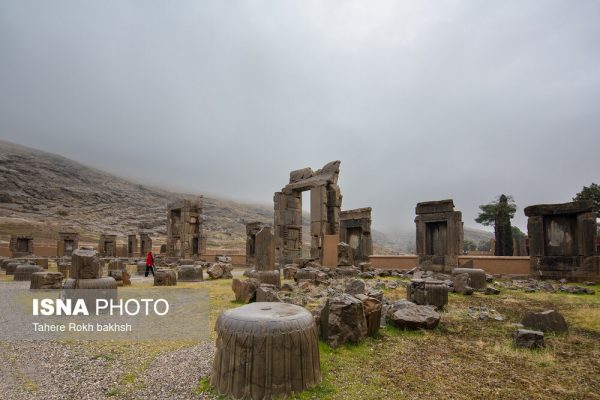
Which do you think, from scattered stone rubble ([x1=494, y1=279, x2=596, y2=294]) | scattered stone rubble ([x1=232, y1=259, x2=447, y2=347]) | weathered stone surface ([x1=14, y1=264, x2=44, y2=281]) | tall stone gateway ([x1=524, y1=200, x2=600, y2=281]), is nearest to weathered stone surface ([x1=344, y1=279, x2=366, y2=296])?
scattered stone rubble ([x1=232, y1=259, x2=447, y2=347])

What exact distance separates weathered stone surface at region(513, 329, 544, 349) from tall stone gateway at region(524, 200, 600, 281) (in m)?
11.5

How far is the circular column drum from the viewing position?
155 inches

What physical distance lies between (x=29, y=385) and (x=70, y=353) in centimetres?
121

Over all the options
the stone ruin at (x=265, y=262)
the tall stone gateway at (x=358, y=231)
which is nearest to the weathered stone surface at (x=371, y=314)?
the stone ruin at (x=265, y=262)

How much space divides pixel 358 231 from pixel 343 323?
18694 mm

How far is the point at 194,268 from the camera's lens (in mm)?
16266

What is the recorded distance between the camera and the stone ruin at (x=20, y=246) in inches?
1216

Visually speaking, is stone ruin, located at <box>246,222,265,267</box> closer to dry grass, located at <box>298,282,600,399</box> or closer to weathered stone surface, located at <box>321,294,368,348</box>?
dry grass, located at <box>298,282,600,399</box>

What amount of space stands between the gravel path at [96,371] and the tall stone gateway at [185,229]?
73.7 feet

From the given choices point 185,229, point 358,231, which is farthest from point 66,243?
point 358,231

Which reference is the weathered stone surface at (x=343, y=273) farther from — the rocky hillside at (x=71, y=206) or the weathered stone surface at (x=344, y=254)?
the rocky hillside at (x=71, y=206)

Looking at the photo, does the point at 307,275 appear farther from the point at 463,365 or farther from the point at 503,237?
the point at 503,237

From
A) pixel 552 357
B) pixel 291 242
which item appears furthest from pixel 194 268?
pixel 552 357

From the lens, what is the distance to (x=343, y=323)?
5785mm
